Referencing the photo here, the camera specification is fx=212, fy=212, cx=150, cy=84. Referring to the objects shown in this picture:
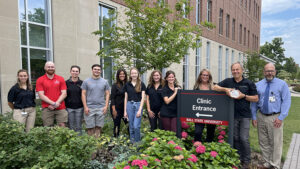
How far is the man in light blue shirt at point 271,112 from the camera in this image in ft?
12.7

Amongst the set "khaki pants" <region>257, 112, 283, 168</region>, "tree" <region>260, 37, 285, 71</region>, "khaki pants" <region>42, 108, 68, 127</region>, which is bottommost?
"khaki pants" <region>257, 112, 283, 168</region>

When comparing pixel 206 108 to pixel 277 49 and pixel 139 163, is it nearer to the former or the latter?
pixel 139 163

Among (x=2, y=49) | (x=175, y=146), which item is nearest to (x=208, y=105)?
(x=175, y=146)

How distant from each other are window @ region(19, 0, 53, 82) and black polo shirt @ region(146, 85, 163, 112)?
17.2 ft

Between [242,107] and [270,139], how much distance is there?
3.22 ft

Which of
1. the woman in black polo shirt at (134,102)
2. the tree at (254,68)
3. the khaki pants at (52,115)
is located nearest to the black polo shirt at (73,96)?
the khaki pants at (52,115)

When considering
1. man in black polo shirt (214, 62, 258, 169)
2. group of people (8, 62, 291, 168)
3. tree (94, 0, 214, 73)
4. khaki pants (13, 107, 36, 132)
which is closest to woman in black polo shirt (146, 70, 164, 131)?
group of people (8, 62, 291, 168)

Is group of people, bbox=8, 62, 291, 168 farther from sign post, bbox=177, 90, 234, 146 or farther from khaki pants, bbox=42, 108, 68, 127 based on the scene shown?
sign post, bbox=177, 90, 234, 146

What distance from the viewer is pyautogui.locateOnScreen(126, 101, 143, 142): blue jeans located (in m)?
4.62

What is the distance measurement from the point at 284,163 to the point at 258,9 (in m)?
42.2

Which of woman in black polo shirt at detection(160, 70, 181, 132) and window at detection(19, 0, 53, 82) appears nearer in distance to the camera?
woman in black polo shirt at detection(160, 70, 181, 132)

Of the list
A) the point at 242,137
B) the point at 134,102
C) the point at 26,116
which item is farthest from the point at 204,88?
the point at 26,116

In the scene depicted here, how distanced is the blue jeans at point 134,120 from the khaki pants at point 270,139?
7.99ft

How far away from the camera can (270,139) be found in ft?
13.3
